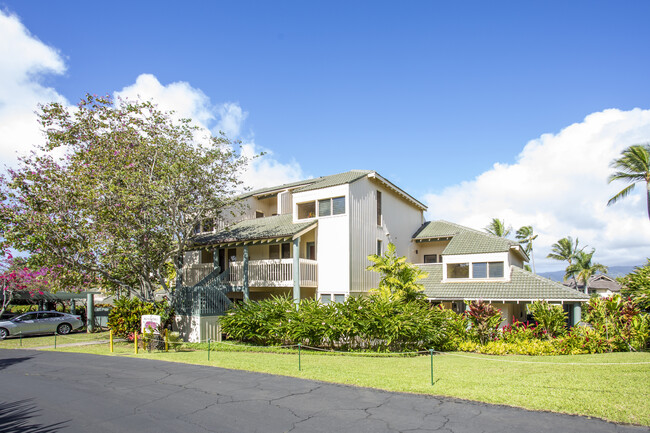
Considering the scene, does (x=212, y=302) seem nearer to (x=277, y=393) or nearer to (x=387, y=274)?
(x=387, y=274)

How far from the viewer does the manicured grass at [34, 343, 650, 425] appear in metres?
8.21

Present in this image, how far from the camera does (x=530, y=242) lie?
65.4 meters

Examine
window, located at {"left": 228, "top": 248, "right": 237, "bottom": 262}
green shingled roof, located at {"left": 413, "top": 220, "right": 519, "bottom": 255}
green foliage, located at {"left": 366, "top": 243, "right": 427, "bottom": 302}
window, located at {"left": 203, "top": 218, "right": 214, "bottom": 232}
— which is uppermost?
window, located at {"left": 203, "top": 218, "right": 214, "bottom": 232}

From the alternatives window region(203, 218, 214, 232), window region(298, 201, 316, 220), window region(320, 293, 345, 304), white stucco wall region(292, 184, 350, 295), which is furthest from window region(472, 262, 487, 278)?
window region(203, 218, 214, 232)

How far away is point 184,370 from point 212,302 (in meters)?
8.62

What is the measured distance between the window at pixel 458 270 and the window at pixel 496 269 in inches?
53.3

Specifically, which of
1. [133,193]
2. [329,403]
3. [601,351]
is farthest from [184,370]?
[601,351]

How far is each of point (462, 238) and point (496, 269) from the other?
315 cm

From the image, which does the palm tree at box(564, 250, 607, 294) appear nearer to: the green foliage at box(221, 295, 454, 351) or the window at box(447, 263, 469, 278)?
the window at box(447, 263, 469, 278)

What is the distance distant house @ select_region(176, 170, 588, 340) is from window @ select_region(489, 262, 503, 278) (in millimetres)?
53

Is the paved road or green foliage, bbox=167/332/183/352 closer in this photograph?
the paved road

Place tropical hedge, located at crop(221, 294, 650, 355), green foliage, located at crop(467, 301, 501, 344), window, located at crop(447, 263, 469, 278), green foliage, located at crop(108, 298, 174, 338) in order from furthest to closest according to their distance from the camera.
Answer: window, located at crop(447, 263, 469, 278) < green foliage, located at crop(108, 298, 174, 338) < green foliage, located at crop(467, 301, 501, 344) < tropical hedge, located at crop(221, 294, 650, 355)

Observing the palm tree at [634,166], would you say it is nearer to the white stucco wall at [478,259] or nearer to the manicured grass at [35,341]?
the white stucco wall at [478,259]

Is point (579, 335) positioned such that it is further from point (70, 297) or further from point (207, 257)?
point (70, 297)
